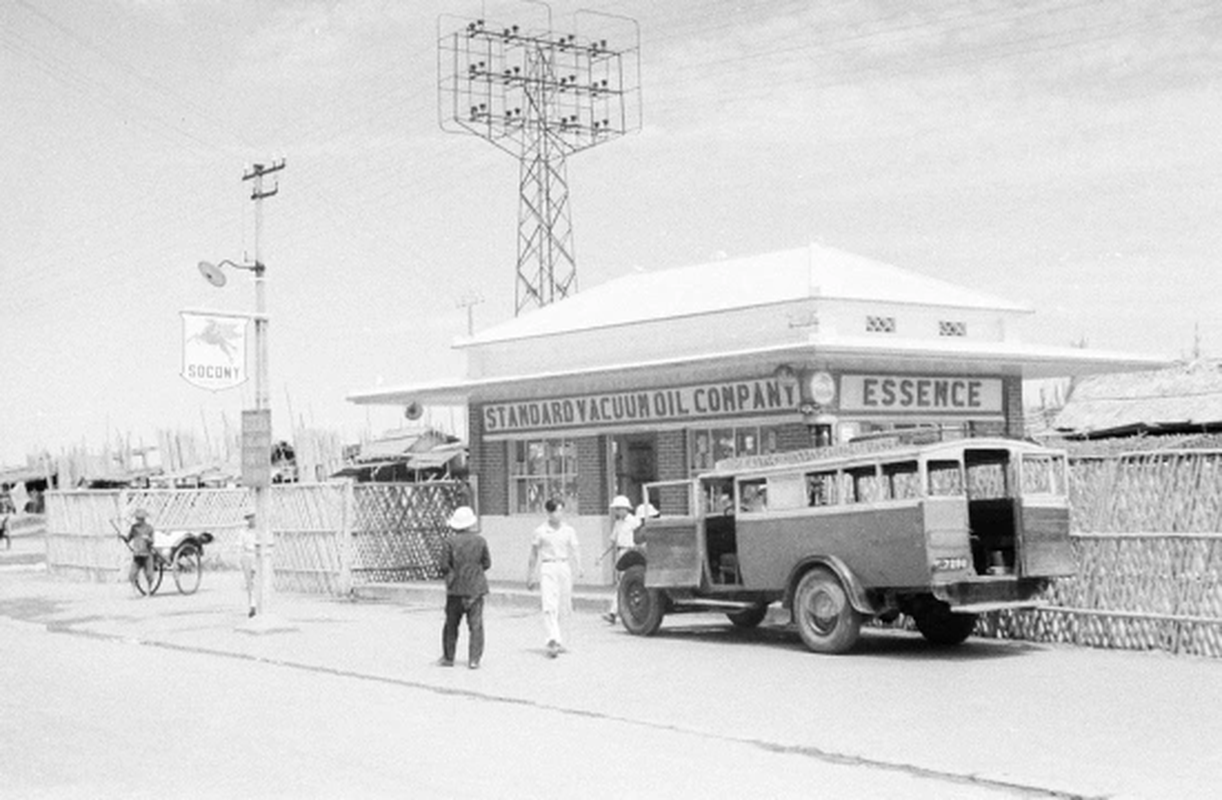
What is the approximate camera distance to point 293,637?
1992 centimetres

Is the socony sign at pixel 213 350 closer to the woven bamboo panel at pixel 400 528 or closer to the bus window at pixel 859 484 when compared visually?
the woven bamboo panel at pixel 400 528

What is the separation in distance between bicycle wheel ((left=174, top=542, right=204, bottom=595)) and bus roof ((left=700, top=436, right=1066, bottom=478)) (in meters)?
14.9

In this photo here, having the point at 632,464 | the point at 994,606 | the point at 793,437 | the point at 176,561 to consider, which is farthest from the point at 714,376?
the point at 176,561

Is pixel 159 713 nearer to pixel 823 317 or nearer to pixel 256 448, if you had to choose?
pixel 256 448

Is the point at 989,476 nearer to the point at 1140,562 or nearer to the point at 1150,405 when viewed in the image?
the point at 1140,562

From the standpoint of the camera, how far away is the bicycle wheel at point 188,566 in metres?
29.2

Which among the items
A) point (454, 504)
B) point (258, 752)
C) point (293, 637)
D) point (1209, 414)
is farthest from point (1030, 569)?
point (1209, 414)

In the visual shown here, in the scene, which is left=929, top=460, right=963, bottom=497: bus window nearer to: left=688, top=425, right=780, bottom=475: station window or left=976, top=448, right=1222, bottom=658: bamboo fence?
left=976, top=448, right=1222, bottom=658: bamboo fence

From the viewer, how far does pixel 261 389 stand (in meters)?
21.7

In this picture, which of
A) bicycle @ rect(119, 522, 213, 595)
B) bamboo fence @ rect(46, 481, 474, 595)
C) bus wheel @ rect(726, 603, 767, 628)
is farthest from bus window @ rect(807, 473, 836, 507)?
bicycle @ rect(119, 522, 213, 595)

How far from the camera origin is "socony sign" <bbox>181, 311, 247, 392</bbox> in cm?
2105

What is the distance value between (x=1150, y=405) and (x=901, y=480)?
18907 mm

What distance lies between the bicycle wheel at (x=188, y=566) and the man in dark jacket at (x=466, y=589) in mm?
14274

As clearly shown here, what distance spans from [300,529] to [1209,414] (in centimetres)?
1930
